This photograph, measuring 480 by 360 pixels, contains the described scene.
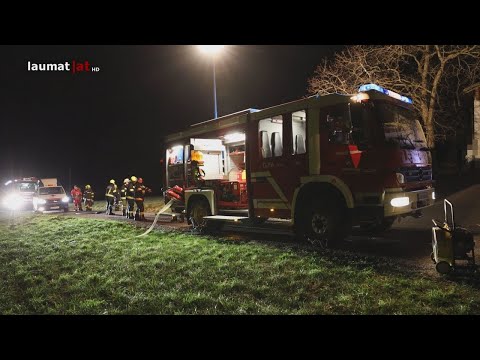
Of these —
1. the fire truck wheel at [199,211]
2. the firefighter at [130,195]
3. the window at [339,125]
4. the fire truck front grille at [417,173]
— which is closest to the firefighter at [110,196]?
the firefighter at [130,195]

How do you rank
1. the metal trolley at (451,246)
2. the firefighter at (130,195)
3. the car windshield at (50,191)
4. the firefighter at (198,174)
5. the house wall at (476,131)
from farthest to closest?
1. the car windshield at (50,191)
2. the house wall at (476,131)
3. the firefighter at (130,195)
4. the firefighter at (198,174)
5. the metal trolley at (451,246)

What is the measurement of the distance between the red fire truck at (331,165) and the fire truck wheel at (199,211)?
0.47 metres

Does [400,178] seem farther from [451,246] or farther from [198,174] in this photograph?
[198,174]

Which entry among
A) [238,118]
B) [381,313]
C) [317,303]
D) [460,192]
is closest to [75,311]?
[317,303]

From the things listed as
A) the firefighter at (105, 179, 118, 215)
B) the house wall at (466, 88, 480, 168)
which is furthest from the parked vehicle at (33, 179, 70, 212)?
the house wall at (466, 88, 480, 168)

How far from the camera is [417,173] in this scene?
7.46 metres

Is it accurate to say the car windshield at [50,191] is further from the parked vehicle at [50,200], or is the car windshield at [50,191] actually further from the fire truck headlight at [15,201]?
the fire truck headlight at [15,201]

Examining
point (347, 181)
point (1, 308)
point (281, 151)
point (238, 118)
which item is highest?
point (238, 118)

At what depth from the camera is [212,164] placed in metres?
11.1

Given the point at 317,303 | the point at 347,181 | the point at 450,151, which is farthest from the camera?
the point at 450,151

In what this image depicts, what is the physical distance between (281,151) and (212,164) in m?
3.03

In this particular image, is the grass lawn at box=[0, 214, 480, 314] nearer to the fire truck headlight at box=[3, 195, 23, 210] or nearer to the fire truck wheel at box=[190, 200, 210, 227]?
the fire truck wheel at box=[190, 200, 210, 227]

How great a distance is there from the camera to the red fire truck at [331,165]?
6906mm

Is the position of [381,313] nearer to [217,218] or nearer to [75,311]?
[75,311]
